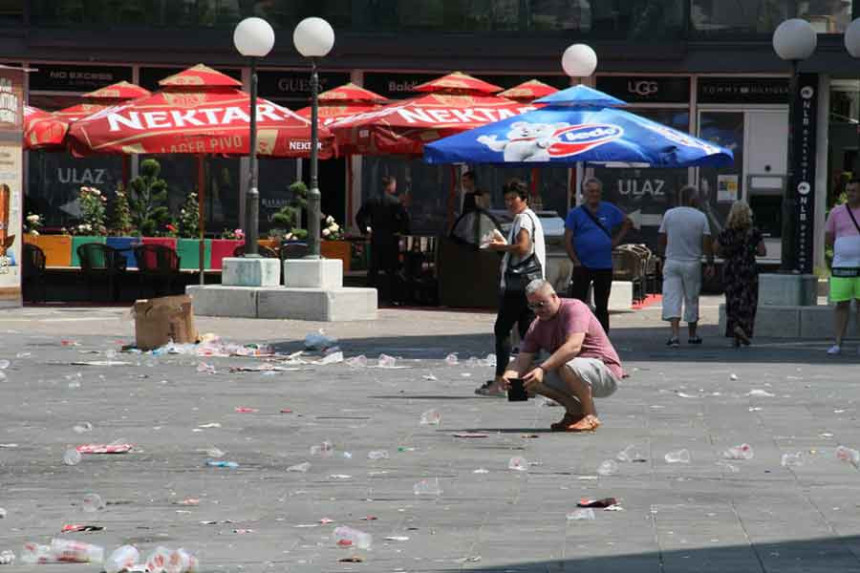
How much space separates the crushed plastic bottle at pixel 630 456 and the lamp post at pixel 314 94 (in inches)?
508

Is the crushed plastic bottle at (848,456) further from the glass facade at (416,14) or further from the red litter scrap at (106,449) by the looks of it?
the glass facade at (416,14)

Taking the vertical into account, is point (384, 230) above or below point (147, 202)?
below

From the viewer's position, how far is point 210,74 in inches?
1098

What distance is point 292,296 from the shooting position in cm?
2369

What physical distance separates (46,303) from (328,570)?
2047 cm

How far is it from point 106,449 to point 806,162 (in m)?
23.8

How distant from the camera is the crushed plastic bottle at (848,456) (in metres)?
11.1

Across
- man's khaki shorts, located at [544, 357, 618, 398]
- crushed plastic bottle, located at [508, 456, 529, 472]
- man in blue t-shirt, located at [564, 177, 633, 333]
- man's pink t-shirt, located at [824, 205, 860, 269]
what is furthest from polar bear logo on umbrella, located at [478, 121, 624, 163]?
crushed plastic bottle, located at [508, 456, 529, 472]

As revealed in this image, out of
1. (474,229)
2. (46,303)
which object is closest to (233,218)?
(46,303)

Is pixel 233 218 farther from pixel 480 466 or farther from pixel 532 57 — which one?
pixel 480 466

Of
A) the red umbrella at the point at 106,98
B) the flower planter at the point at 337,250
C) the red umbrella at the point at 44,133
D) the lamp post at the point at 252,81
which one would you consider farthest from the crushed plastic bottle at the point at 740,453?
the red umbrella at the point at 106,98

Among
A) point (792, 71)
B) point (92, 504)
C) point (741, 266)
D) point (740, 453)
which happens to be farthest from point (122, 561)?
point (792, 71)

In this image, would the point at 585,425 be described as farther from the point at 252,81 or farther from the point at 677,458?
the point at 252,81

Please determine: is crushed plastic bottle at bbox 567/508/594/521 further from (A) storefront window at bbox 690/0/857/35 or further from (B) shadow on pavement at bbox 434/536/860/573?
(A) storefront window at bbox 690/0/857/35
